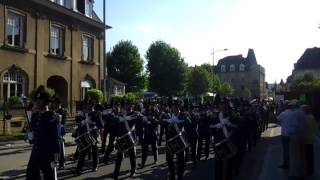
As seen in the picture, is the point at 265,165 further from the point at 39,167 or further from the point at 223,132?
the point at 39,167

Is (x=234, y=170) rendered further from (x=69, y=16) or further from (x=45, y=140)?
(x=69, y=16)

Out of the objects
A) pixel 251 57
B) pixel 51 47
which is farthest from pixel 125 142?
pixel 251 57

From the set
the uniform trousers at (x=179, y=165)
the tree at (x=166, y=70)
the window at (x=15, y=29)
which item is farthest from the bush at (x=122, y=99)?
the tree at (x=166, y=70)

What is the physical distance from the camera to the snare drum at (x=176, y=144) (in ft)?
39.3

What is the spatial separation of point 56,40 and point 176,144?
25098mm

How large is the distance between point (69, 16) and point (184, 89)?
137 feet

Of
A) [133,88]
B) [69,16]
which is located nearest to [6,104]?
[69,16]

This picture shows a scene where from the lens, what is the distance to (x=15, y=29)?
3147cm

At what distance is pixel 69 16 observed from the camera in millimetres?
36688

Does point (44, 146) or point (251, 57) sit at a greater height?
point (251, 57)

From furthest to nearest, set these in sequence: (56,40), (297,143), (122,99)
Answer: (56,40) < (122,99) < (297,143)

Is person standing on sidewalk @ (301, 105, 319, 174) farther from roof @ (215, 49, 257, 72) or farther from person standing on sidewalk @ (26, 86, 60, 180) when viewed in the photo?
roof @ (215, 49, 257, 72)

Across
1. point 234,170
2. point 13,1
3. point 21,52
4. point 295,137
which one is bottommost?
point 234,170

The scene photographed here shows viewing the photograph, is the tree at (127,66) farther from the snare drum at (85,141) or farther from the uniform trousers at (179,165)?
the uniform trousers at (179,165)
